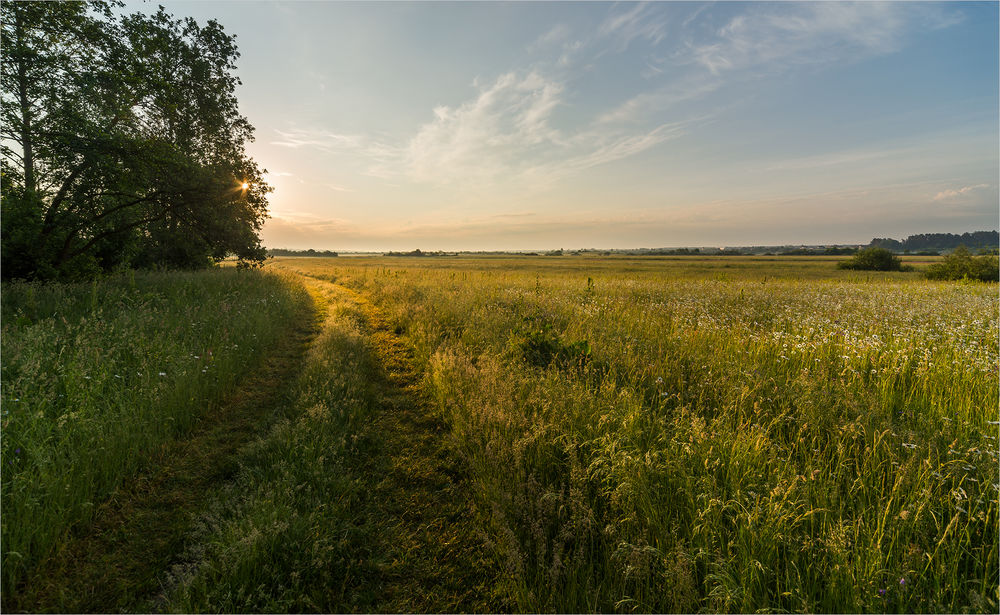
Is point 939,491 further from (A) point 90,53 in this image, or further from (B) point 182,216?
(B) point 182,216

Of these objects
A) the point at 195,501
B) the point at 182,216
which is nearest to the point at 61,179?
the point at 182,216

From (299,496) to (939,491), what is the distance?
5985mm

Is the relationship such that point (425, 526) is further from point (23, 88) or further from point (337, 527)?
point (23, 88)

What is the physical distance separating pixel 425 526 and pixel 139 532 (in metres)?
2.74

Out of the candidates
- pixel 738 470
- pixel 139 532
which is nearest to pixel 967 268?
pixel 738 470

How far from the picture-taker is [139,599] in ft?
8.55

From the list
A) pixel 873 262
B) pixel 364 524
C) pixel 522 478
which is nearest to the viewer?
pixel 364 524

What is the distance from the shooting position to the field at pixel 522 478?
252 centimetres

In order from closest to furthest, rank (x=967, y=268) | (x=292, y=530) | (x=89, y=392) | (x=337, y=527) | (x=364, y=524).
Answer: (x=292, y=530) → (x=337, y=527) → (x=364, y=524) → (x=89, y=392) → (x=967, y=268)

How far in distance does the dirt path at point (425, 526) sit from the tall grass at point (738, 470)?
9.8 inches

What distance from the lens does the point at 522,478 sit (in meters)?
3.65

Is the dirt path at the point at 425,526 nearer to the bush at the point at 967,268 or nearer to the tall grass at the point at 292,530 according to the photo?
the tall grass at the point at 292,530

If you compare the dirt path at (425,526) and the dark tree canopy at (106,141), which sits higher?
the dark tree canopy at (106,141)

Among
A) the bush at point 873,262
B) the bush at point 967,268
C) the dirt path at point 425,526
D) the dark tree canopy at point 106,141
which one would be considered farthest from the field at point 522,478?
the bush at point 873,262
